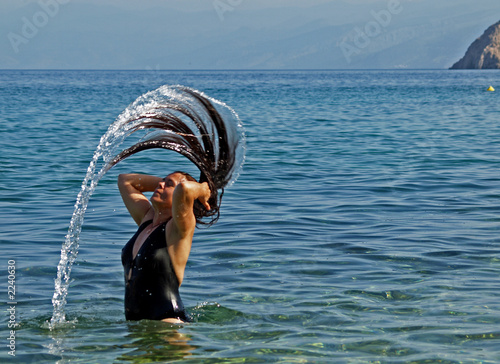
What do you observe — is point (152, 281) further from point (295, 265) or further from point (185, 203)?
point (295, 265)

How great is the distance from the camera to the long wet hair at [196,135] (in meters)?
5.98

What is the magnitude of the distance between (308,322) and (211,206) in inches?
57.3

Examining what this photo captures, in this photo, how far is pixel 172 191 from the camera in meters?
5.67

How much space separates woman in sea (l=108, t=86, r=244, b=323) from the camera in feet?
18.6

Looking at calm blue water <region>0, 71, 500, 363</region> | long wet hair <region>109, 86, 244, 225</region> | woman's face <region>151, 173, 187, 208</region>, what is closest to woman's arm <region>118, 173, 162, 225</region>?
long wet hair <region>109, 86, 244, 225</region>

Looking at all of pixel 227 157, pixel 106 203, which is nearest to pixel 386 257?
pixel 227 157

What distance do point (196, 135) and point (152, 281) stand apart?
1.30m

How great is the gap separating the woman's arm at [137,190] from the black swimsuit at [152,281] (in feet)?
0.88

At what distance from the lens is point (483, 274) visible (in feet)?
25.5

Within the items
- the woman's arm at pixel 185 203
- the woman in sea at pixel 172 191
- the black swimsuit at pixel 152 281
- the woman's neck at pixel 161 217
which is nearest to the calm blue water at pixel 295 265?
the black swimsuit at pixel 152 281

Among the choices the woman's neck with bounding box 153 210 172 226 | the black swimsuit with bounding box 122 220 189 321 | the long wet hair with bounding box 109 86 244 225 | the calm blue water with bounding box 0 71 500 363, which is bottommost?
the calm blue water with bounding box 0 71 500 363

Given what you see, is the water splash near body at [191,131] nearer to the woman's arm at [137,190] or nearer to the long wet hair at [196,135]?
the long wet hair at [196,135]

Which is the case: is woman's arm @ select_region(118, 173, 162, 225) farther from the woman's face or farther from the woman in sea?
the woman's face

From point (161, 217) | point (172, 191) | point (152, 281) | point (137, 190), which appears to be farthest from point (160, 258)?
point (137, 190)
